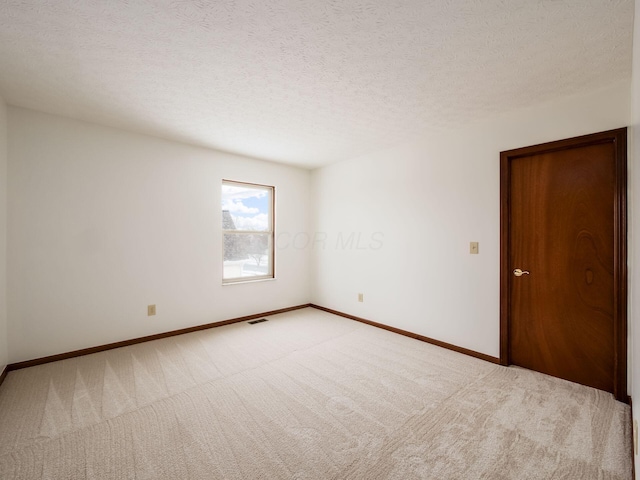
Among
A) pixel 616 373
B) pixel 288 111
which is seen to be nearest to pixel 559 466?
pixel 616 373

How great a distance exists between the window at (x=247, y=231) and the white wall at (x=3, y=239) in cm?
A: 207

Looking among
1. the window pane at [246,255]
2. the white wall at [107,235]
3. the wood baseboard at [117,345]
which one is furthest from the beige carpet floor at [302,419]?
the window pane at [246,255]

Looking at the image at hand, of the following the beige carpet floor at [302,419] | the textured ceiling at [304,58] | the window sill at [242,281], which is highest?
A: the textured ceiling at [304,58]

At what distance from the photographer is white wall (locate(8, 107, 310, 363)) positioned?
2.67m

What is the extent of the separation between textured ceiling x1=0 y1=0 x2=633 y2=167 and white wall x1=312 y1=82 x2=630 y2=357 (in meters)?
0.22

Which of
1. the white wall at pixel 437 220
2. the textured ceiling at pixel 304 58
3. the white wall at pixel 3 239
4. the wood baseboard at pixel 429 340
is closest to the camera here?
the textured ceiling at pixel 304 58

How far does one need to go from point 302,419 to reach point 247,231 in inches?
113

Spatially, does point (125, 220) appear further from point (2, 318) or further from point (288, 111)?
point (288, 111)

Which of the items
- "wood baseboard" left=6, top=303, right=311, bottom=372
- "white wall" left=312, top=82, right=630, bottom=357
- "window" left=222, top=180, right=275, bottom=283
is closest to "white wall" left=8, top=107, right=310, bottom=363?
"wood baseboard" left=6, top=303, right=311, bottom=372

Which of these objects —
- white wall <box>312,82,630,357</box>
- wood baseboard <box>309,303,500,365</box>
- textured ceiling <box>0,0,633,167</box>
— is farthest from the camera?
wood baseboard <box>309,303,500,365</box>

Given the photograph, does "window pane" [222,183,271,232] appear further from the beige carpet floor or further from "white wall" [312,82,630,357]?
the beige carpet floor

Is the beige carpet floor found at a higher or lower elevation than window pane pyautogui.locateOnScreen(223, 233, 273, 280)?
lower

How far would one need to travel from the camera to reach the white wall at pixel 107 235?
2.67 meters

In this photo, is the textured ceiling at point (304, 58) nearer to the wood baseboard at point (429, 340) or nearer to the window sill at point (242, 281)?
the window sill at point (242, 281)
